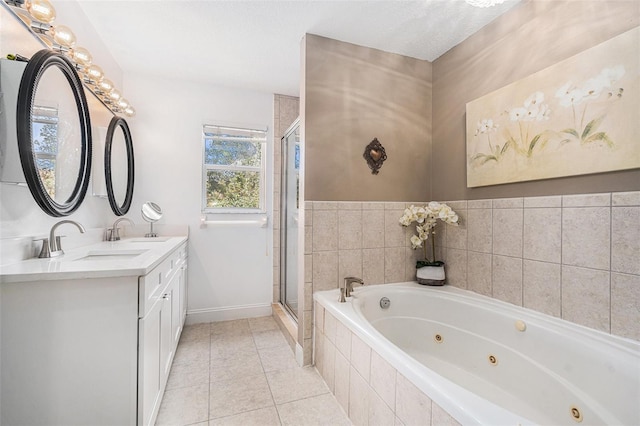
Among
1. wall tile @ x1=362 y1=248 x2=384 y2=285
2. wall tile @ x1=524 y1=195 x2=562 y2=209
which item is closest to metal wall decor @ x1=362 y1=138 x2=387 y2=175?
wall tile @ x1=362 y1=248 x2=384 y2=285

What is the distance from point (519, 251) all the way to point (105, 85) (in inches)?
116

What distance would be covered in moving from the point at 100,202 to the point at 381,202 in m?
2.22

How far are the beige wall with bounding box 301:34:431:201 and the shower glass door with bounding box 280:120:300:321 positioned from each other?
1.63 feet

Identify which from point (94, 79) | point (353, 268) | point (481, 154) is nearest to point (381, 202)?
point (353, 268)

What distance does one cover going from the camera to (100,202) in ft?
6.94

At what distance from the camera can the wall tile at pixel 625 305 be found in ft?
3.87

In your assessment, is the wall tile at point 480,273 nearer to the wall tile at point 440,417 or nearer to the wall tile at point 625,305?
the wall tile at point 625,305

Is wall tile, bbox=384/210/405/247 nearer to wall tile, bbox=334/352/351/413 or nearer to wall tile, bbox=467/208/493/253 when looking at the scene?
wall tile, bbox=467/208/493/253

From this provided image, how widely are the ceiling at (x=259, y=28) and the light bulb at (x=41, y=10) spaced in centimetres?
60

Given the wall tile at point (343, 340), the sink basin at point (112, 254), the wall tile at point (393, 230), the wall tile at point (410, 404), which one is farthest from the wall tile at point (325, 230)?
the sink basin at point (112, 254)

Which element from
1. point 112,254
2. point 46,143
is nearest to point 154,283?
point 112,254

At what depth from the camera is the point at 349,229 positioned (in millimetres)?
2051

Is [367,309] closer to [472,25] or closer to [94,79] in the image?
[472,25]

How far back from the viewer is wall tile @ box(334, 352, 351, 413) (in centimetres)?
149
